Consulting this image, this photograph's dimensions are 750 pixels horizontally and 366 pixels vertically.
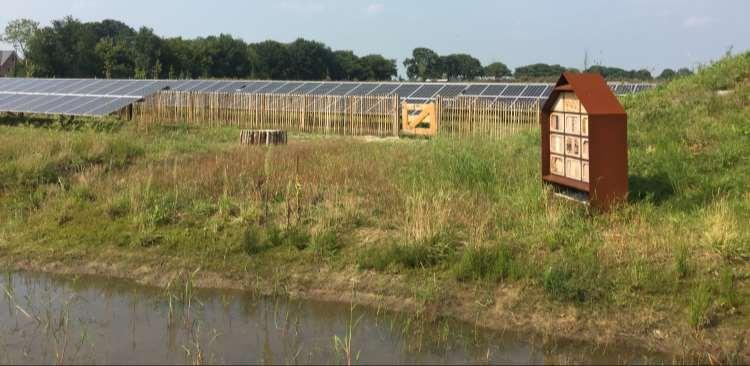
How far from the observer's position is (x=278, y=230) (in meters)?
8.28

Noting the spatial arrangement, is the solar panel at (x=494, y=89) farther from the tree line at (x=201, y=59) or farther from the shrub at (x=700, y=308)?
the shrub at (x=700, y=308)

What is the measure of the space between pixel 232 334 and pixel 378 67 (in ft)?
288

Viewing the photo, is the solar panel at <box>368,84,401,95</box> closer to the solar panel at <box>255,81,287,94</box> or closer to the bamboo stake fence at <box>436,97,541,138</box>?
the solar panel at <box>255,81,287,94</box>

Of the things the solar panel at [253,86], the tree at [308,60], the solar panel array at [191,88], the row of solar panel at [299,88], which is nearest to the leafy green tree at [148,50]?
the tree at [308,60]

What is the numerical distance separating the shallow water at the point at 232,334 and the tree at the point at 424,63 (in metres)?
86.0

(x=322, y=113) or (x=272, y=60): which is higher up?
(x=272, y=60)

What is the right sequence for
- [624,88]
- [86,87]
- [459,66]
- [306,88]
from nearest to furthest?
[624,88] → [306,88] → [86,87] → [459,66]

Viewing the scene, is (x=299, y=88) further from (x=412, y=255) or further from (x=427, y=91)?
(x=412, y=255)

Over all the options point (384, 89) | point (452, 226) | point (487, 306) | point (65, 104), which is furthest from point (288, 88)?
point (487, 306)

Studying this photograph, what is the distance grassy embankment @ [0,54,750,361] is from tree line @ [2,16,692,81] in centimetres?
2650

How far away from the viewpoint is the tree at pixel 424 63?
304 feet

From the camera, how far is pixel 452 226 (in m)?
7.84

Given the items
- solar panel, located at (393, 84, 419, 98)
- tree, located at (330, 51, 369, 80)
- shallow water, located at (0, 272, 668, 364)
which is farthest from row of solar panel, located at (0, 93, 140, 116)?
tree, located at (330, 51, 369, 80)

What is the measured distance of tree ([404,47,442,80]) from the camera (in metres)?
92.8
